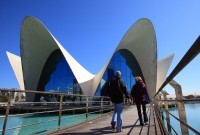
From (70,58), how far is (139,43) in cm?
818

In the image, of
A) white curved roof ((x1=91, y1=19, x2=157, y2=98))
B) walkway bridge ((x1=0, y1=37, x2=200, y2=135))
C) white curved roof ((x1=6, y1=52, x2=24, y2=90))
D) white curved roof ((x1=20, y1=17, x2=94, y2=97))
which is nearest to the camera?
walkway bridge ((x1=0, y1=37, x2=200, y2=135))

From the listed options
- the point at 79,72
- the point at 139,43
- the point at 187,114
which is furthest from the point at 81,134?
the point at 139,43

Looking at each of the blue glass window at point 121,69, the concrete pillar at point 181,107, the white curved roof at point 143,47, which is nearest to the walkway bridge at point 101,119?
the concrete pillar at point 181,107

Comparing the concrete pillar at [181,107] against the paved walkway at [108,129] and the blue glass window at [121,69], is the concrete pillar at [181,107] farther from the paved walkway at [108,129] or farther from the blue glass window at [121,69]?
the blue glass window at [121,69]

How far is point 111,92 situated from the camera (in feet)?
16.2

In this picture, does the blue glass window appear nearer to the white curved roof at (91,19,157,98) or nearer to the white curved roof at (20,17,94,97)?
the white curved roof at (91,19,157,98)

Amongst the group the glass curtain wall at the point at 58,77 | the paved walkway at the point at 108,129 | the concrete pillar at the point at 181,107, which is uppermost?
the glass curtain wall at the point at 58,77

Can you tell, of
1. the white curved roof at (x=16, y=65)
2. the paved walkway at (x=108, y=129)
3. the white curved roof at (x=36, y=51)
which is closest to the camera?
the paved walkway at (x=108, y=129)

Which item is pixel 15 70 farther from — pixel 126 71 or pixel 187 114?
pixel 187 114

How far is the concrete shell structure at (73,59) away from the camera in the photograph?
25.6m

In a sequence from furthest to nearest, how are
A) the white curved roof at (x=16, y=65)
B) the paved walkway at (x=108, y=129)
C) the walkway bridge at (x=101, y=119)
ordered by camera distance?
the white curved roof at (x=16, y=65), the paved walkway at (x=108, y=129), the walkway bridge at (x=101, y=119)

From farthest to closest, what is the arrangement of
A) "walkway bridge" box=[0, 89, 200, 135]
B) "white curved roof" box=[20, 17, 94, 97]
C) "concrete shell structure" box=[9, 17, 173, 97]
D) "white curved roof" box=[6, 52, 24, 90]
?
"white curved roof" box=[6, 52, 24, 90]
"concrete shell structure" box=[9, 17, 173, 97]
"white curved roof" box=[20, 17, 94, 97]
"walkway bridge" box=[0, 89, 200, 135]

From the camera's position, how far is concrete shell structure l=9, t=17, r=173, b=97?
25.6 meters

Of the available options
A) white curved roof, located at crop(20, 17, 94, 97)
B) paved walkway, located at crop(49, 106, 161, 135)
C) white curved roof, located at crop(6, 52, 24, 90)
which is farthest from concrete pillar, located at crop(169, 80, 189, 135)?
white curved roof, located at crop(6, 52, 24, 90)
